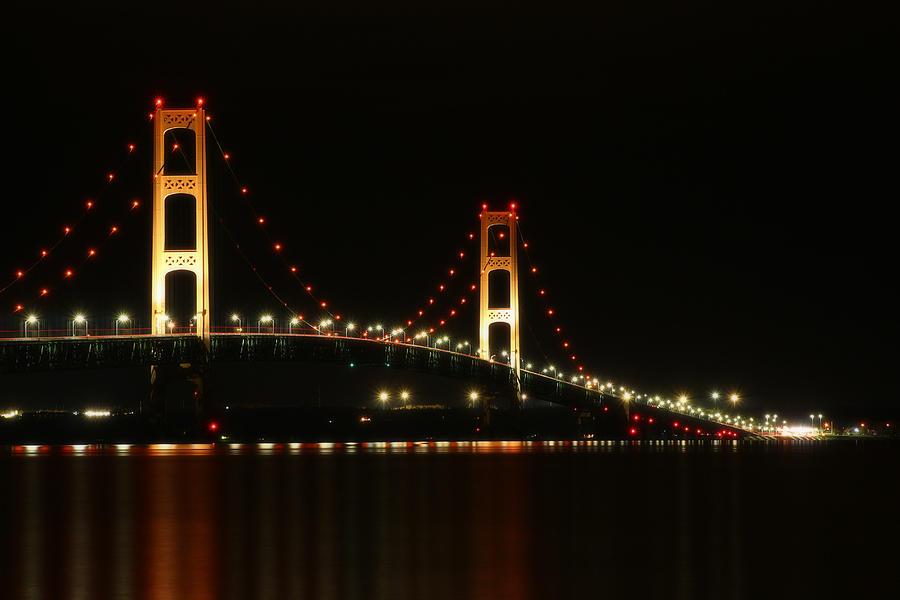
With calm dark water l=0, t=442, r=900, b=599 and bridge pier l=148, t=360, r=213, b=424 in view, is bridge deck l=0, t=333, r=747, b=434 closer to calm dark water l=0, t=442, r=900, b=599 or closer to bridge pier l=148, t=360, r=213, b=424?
bridge pier l=148, t=360, r=213, b=424

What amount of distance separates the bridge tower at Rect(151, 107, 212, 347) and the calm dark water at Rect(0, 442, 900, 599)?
98.6ft

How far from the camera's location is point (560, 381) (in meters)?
85.5

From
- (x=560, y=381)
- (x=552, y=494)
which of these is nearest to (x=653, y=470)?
(x=552, y=494)

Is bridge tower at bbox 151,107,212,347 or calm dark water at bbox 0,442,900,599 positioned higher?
bridge tower at bbox 151,107,212,347

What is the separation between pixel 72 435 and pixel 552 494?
186 ft

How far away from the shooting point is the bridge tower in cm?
5416

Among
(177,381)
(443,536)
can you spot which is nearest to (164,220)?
(177,381)

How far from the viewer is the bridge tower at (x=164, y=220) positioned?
5416 cm

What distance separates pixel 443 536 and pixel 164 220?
4462cm

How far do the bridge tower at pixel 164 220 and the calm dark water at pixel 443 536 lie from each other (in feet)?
98.6

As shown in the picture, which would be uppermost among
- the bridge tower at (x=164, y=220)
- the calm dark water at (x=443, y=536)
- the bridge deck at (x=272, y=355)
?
the bridge tower at (x=164, y=220)

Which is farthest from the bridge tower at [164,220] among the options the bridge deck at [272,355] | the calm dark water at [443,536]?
the calm dark water at [443,536]

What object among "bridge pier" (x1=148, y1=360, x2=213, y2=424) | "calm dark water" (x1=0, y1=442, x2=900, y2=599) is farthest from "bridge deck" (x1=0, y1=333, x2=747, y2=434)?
"calm dark water" (x1=0, y1=442, x2=900, y2=599)

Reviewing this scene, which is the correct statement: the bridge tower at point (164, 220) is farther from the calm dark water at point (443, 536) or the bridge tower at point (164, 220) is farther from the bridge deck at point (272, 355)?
the calm dark water at point (443, 536)
